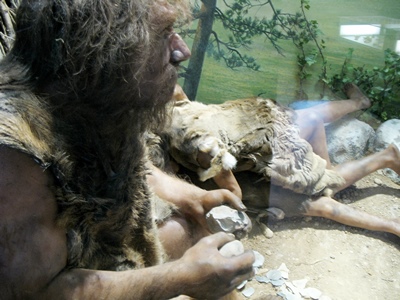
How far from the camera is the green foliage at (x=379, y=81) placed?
2541 millimetres

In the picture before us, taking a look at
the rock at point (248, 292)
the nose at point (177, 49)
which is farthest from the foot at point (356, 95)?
the nose at point (177, 49)

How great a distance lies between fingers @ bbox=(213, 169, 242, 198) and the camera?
2.47m

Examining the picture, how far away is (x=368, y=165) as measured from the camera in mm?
2875

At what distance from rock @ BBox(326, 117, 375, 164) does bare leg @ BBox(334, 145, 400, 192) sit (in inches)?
2.2

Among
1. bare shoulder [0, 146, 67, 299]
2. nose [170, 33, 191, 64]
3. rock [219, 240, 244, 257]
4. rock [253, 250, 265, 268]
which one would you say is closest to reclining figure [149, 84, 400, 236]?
rock [253, 250, 265, 268]

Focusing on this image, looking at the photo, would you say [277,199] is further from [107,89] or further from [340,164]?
[107,89]

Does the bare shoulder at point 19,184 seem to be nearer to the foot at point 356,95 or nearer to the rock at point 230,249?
the rock at point 230,249

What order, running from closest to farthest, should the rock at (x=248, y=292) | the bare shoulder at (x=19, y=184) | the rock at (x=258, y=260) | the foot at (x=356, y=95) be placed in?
the bare shoulder at (x=19, y=184)
the rock at (x=248, y=292)
the rock at (x=258, y=260)
the foot at (x=356, y=95)

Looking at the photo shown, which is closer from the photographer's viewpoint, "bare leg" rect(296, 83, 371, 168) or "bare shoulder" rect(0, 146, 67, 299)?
"bare shoulder" rect(0, 146, 67, 299)

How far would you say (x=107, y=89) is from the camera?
4.42ft

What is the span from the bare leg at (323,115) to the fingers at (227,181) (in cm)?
52

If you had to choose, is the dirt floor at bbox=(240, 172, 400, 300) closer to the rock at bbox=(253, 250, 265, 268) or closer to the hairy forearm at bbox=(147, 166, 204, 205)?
the rock at bbox=(253, 250, 265, 268)

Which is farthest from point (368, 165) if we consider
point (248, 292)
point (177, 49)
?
point (177, 49)

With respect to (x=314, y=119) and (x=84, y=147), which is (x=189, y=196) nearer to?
(x=84, y=147)
